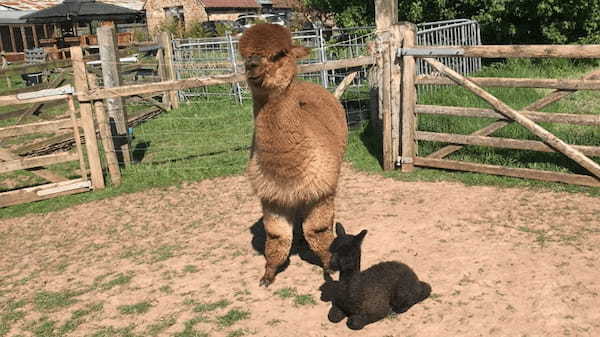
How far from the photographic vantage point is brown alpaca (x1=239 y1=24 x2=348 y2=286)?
3.42 m

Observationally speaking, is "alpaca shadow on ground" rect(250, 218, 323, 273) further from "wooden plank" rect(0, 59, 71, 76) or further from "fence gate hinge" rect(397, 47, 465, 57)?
"wooden plank" rect(0, 59, 71, 76)

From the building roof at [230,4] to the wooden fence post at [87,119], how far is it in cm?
3586

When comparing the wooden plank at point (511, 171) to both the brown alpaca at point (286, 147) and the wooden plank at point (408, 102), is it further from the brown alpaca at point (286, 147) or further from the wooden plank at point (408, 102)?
the brown alpaca at point (286, 147)

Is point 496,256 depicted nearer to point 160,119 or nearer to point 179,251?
point 179,251

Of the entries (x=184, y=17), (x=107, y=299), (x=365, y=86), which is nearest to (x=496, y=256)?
(x=107, y=299)

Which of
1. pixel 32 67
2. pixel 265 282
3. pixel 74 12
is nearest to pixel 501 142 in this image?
pixel 265 282

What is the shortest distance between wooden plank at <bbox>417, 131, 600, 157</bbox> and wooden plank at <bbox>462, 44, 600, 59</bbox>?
102 centimetres

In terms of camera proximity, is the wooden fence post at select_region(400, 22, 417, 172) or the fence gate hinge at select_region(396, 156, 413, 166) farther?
the fence gate hinge at select_region(396, 156, 413, 166)

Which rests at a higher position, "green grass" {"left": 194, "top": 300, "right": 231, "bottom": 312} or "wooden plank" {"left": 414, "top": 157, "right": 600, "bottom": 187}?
"wooden plank" {"left": 414, "top": 157, "right": 600, "bottom": 187}

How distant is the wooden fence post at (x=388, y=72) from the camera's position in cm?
674

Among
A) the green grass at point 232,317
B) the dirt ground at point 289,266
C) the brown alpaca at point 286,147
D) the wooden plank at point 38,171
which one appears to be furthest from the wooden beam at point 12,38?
the green grass at point 232,317

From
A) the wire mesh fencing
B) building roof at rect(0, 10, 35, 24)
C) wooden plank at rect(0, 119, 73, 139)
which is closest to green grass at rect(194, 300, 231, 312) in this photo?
wooden plank at rect(0, 119, 73, 139)

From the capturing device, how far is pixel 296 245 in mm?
5152

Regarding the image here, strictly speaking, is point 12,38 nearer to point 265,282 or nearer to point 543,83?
point 265,282
